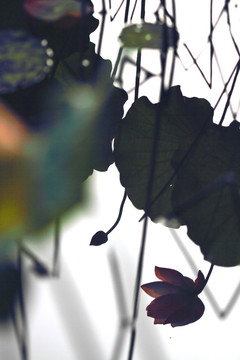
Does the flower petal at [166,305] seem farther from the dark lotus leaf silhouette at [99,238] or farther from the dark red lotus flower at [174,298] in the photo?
the dark lotus leaf silhouette at [99,238]

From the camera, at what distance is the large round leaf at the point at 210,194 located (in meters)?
0.53

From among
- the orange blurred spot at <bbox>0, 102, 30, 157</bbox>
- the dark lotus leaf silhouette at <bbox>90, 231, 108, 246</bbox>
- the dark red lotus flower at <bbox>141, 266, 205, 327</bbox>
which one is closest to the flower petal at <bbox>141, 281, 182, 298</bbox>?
the dark red lotus flower at <bbox>141, 266, 205, 327</bbox>

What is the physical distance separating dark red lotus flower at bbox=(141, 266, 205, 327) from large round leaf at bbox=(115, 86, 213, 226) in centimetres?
Result: 7

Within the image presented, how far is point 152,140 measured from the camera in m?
0.59

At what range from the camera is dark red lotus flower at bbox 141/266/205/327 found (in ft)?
1.77

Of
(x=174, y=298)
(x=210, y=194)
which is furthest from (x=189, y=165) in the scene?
(x=174, y=298)

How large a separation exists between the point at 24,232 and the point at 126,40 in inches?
6.7

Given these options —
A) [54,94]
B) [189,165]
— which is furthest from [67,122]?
[189,165]

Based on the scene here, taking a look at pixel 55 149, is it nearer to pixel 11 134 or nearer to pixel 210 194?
pixel 11 134

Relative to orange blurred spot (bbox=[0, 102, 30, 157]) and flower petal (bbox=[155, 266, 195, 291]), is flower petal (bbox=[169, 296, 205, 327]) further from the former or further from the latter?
orange blurred spot (bbox=[0, 102, 30, 157])

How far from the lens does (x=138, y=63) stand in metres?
0.44

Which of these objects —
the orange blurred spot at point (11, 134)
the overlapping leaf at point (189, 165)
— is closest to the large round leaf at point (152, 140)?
the overlapping leaf at point (189, 165)

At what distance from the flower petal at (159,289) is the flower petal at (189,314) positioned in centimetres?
2

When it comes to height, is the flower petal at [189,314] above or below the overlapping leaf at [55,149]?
below
